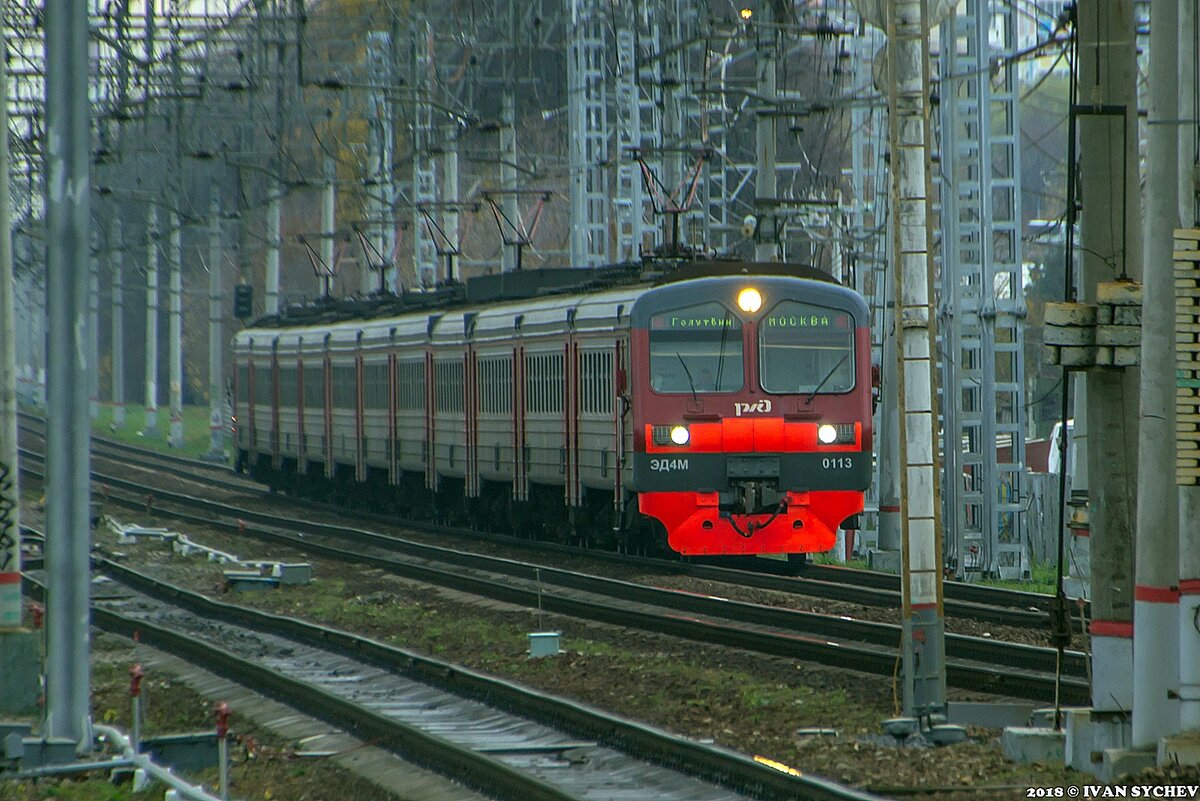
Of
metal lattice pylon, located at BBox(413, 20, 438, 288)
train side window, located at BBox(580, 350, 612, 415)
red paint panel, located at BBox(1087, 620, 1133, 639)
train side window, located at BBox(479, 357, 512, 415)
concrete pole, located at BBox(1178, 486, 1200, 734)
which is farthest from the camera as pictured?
metal lattice pylon, located at BBox(413, 20, 438, 288)

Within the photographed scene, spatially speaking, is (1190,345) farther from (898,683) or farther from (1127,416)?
(898,683)

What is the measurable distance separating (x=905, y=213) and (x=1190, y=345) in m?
2.45

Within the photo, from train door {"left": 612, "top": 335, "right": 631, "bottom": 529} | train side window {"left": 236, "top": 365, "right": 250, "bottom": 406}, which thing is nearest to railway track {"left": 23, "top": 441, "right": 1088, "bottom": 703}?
train door {"left": 612, "top": 335, "right": 631, "bottom": 529}

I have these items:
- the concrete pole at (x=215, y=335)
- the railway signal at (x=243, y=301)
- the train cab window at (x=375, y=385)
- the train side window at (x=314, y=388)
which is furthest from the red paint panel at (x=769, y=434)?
the concrete pole at (x=215, y=335)

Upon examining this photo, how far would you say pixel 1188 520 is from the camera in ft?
31.6

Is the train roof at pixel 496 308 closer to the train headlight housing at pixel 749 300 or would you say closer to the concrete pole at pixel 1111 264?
the train headlight housing at pixel 749 300

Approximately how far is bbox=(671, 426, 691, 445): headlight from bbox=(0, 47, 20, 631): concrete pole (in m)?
8.72

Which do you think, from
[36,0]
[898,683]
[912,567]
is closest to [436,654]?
[898,683]

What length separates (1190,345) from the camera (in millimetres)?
9547

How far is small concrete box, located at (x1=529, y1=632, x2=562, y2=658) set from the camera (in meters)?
16.0

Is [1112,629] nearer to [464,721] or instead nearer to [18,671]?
[464,721]

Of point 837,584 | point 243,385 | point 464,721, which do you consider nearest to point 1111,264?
point 464,721

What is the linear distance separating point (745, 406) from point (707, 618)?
11.9 ft

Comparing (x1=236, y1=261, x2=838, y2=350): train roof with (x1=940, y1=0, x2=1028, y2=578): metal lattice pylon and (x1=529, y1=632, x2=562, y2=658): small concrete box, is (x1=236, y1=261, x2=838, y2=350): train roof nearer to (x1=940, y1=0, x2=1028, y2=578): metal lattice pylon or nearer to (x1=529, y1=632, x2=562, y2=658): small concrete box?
(x1=940, y1=0, x2=1028, y2=578): metal lattice pylon
